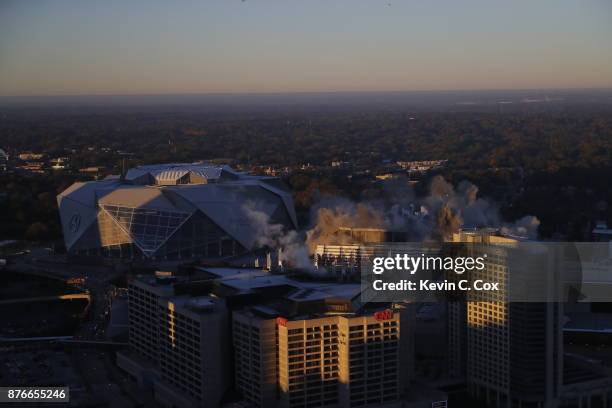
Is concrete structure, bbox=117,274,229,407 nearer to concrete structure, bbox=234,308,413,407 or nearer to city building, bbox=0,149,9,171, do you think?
concrete structure, bbox=234,308,413,407

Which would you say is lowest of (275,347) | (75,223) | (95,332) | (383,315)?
(95,332)

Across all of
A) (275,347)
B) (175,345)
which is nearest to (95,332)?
(175,345)

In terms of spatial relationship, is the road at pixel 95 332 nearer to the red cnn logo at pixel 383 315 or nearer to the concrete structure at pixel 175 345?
the concrete structure at pixel 175 345

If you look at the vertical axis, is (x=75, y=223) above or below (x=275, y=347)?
below

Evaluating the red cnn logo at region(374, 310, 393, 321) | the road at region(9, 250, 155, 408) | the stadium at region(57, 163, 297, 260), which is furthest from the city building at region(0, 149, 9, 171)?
the red cnn logo at region(374, 310, 393, 321)

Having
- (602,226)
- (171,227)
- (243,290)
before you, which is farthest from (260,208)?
(243,290)

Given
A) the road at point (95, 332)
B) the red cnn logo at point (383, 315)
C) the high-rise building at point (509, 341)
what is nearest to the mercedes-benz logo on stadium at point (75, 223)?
the road at point (95, 332)

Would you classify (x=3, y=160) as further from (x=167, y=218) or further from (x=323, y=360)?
(x=323, y=360)
